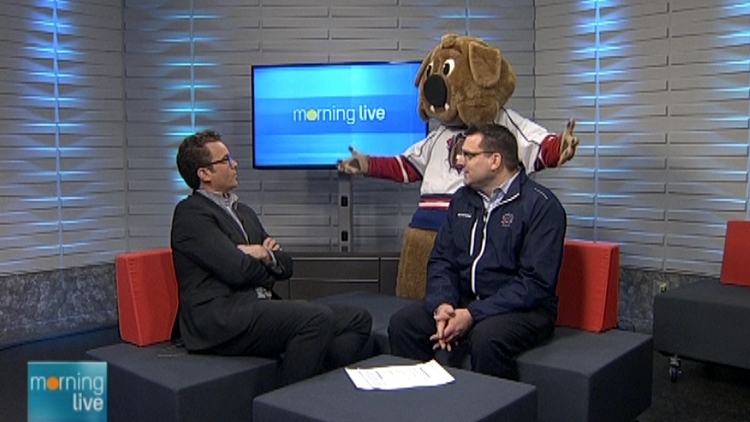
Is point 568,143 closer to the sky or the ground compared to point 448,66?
closer to the ground

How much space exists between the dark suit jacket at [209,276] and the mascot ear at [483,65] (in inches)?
51.8

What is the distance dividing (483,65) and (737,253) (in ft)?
5.09

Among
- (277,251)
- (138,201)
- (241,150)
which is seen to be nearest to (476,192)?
(277,251)

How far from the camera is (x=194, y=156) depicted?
109 inches

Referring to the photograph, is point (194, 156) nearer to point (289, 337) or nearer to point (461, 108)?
point (289, 337)

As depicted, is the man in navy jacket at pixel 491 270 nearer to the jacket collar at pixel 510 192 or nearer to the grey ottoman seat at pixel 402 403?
the jacket collar at pixel 510 192

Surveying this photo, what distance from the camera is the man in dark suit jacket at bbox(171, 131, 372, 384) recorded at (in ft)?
8.54

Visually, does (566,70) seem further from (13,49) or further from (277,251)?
(13,49)

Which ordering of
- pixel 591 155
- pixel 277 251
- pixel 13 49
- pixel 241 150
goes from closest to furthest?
pixel 277 251
pixel 13 49
pixel 591 155
pixel 241 150

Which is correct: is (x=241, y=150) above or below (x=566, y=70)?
below

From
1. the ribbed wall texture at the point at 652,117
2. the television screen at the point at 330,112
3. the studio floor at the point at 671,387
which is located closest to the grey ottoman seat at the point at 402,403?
the studio floor at the point at 671,387

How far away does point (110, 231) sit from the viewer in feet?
14.9

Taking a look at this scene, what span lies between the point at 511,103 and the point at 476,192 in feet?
5.79

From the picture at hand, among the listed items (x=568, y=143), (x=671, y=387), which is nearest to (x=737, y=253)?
(x=671, y=387)
